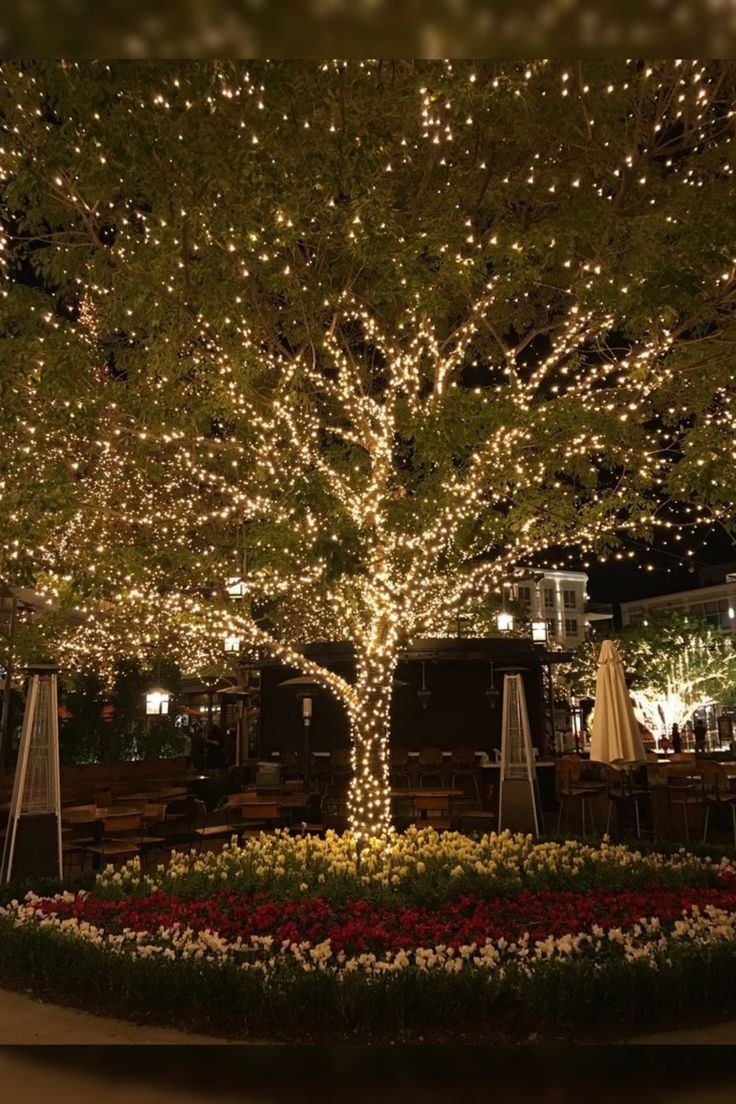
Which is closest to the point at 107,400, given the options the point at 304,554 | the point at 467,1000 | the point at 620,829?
the point at 304,554

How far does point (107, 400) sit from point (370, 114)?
3532mm

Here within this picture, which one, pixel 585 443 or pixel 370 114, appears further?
pixel 585 443

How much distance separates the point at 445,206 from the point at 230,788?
42.0ft

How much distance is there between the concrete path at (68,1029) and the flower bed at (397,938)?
0.56ft

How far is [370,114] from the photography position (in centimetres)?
690

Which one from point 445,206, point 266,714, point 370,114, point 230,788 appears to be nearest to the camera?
point 370,114

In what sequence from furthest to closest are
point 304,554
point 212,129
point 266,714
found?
point 266,714
point 304,554
point 212,129

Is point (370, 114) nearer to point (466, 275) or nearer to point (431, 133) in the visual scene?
point (431, 133)

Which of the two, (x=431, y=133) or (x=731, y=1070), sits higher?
(x=431, y=133)

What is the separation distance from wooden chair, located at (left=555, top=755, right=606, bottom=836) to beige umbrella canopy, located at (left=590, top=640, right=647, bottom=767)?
4.13ft

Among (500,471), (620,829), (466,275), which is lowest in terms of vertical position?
(620,829)

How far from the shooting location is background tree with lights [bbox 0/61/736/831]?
6.52 meters

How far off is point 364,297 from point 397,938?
6086 mm

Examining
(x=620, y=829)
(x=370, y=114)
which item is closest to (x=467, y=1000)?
(x=370, y=114)
